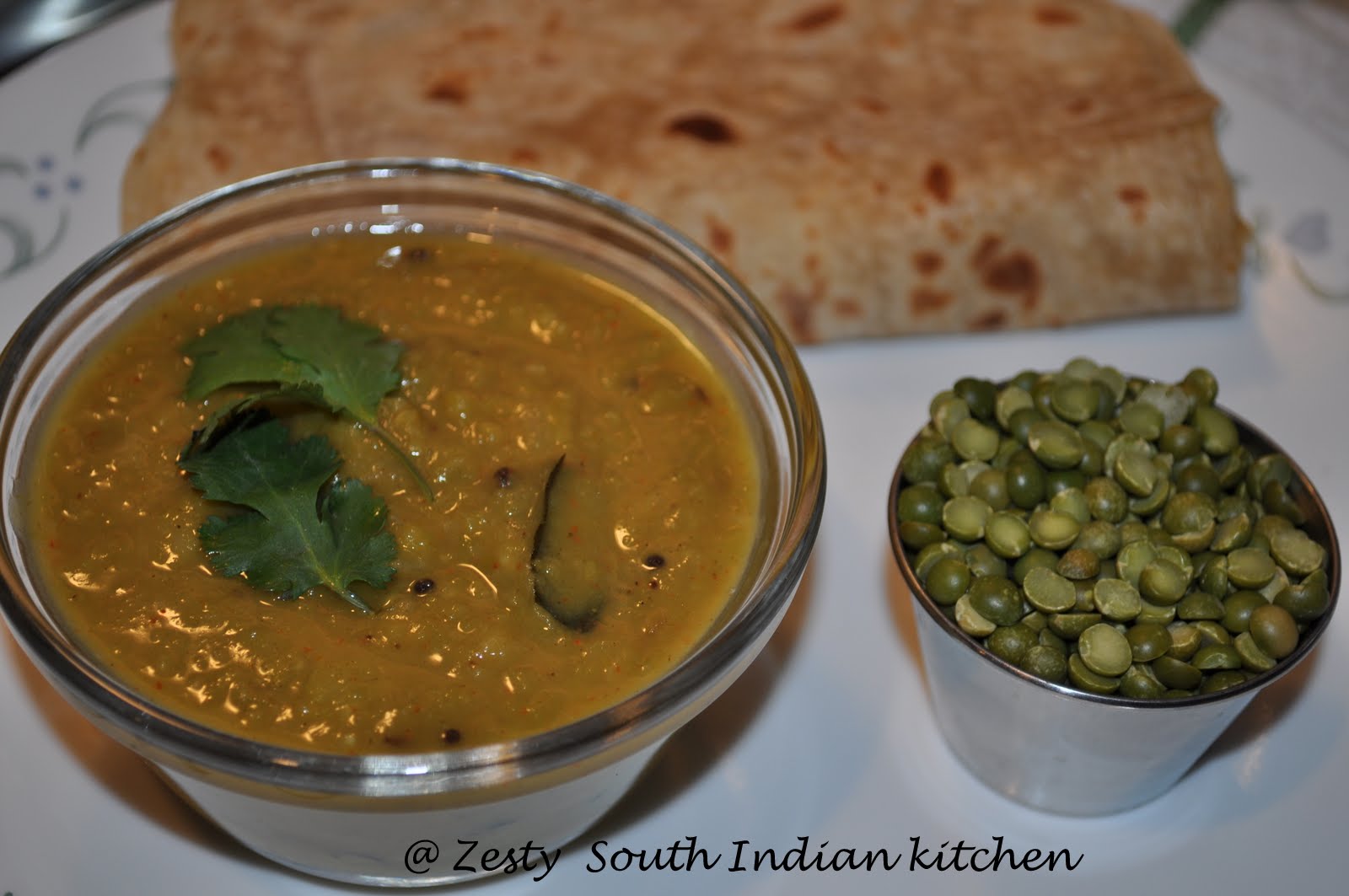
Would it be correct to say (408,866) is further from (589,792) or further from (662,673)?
(662,673)

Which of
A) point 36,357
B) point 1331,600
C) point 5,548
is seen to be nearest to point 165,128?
point 36,357

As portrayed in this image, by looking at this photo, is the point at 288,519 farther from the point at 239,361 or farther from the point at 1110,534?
the point at 1110,534

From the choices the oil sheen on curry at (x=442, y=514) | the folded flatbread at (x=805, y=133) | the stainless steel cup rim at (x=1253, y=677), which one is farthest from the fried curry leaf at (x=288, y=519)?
the folded flatbread at (x=805, y=133)

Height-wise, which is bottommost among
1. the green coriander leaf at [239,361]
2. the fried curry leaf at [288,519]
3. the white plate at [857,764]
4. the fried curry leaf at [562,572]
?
the white plate at [857,764]

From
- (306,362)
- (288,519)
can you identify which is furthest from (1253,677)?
(306,362)

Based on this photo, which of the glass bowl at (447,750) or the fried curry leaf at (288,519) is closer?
the glass bowl at (447,750)

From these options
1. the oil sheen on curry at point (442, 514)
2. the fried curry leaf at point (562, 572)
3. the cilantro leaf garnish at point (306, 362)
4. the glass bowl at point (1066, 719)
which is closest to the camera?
the oil sheen on curry at point (442, 514)

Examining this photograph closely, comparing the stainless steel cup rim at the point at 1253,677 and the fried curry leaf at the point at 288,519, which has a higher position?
the fried curry leaf at the point at 288,519

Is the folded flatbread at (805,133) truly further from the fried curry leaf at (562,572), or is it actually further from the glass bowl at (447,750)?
the fried curry leaf at (562,572)
